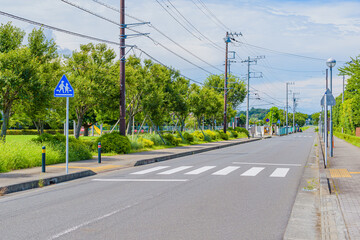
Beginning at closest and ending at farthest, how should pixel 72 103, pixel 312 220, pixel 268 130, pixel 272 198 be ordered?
pixel 312 220 < pixel 272 198 < pixel 72 103 < pixel 268 130

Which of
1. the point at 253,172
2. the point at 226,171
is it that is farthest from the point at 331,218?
the point at 226,171

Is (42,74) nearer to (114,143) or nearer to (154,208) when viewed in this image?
(114,143)

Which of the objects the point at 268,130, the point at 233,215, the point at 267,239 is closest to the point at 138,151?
the point at 233,215

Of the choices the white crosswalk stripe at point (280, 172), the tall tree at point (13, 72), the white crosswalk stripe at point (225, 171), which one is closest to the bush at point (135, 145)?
the white crosswalk stripe at point (225, 171)

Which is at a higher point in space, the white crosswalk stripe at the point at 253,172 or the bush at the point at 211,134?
the bush at the point at 211,134

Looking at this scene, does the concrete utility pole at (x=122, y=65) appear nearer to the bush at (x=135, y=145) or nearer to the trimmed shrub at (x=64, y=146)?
the bush at (x=135, y=145)

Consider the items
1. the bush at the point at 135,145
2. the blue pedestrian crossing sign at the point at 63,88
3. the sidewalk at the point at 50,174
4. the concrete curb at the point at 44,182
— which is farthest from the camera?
the bush at the point at 135,145

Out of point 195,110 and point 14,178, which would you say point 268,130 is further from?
point 14,178

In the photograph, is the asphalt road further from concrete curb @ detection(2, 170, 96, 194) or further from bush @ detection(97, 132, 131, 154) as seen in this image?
bush @ detection(97, 132, 131, 154)

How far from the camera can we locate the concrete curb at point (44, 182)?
995 centimetres

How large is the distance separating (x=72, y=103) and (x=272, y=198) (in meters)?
13.3

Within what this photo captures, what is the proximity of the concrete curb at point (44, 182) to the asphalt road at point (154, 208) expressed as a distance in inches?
17.2

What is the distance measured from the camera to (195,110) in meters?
37.4

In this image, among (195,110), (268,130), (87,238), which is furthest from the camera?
→ (268,130)
